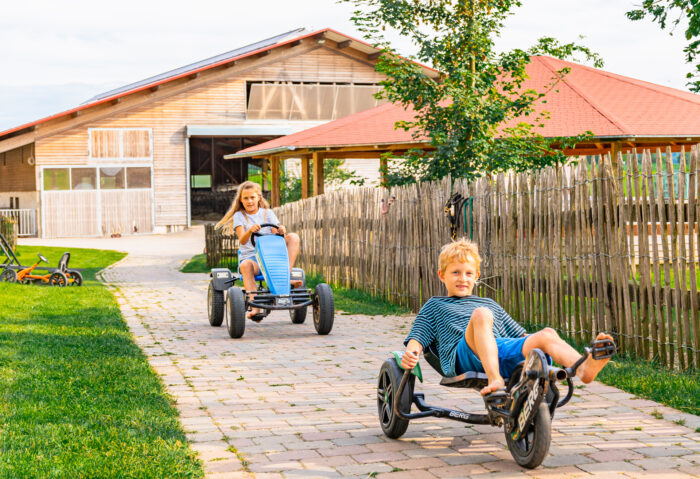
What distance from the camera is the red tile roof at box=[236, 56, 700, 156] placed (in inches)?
717

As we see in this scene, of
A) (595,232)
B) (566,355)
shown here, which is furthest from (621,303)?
(566,355)

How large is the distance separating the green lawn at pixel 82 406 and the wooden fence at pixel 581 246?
3.77 m

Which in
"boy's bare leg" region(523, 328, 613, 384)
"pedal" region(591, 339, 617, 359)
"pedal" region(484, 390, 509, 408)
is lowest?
"pedal" region(484, 390, 509, 408)

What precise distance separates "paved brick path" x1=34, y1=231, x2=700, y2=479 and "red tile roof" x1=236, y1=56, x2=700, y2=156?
11201mm

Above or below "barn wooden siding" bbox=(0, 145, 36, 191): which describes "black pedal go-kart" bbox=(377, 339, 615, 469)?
below

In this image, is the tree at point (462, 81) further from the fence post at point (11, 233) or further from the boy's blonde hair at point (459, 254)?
the fence post at point (11, 233)

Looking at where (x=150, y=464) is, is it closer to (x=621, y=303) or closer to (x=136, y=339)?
(x=621, y=303)

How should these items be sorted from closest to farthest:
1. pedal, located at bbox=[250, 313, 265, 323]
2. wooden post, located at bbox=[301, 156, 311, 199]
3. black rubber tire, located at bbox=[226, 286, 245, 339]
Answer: black rubber tire, located at bbox=[226, 286, 245, 339] → pedal, located at bbox=[250, 313, 265, 323] → wooden post, located at bbox=[301, 156, 311, 199]

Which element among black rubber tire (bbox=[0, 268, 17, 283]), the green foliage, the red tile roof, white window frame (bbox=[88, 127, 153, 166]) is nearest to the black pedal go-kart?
black rubber tire (bbox=[0, 268, 17, 283])

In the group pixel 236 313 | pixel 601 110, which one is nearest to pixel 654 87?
pixel 601 110

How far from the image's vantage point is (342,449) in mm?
4711

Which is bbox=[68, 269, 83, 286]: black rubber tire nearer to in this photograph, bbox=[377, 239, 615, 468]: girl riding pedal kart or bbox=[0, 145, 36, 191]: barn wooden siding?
bbox=[377, 239, 615, 468]: girl riding pedal kart

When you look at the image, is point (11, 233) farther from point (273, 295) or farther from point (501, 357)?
point (501, 357)

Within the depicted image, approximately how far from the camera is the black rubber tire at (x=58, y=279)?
→ 1493cm
